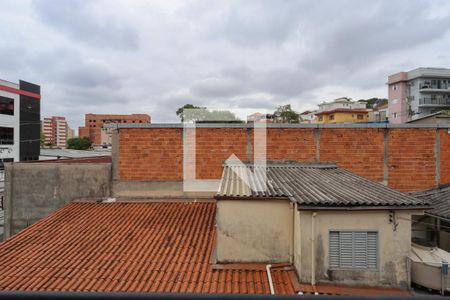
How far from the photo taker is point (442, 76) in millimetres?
41031

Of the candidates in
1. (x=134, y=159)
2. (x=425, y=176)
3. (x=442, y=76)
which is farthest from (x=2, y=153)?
(x=442, y=76)

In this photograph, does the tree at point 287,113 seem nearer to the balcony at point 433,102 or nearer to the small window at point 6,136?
the balcony at point 433,102

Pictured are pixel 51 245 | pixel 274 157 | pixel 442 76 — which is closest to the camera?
pixel 51 245

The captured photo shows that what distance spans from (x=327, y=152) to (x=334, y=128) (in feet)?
2.86

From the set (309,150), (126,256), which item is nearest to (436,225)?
(309,150)

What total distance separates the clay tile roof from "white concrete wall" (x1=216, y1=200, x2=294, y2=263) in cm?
30

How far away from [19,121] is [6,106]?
217 cm

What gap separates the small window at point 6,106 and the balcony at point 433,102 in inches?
2072

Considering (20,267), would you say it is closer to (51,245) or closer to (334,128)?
(51,245)

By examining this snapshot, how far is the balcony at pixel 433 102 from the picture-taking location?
40.8 metres

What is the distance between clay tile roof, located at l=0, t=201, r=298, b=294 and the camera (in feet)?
16.3

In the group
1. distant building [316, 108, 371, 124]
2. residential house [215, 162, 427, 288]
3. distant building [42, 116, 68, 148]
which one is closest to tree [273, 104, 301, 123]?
residential house [215, 162, 427, 288]

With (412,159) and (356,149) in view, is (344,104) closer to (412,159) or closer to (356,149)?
(412,159)

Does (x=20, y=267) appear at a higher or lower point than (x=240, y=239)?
lower
